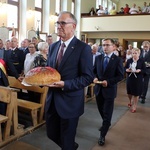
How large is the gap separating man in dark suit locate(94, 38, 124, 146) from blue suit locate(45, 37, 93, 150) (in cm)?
92

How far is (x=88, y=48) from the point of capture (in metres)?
1.84

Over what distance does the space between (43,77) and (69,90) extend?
0.24m

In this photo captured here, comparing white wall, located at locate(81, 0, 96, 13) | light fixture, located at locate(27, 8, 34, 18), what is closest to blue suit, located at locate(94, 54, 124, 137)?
light fixture, located at locate(27, 8, 34, 18)

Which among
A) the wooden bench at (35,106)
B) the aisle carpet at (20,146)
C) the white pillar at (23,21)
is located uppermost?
the white pillar at (23,21)

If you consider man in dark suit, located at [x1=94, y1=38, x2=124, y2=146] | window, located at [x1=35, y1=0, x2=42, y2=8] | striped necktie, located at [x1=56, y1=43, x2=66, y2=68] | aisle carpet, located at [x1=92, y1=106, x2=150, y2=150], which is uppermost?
window, located at [x1=35, y1=0, x2=42, y2=8]

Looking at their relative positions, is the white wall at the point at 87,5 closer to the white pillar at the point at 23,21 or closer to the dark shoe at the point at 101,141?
the white pillar at the point at 23,21

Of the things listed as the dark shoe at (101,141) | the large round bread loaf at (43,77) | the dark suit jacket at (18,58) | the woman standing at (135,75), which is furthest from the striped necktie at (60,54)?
the dark suit jacket at (18,58)

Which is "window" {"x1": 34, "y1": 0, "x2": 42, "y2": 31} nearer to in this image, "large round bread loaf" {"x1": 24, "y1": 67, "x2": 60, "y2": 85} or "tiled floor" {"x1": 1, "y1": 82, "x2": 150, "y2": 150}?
"tiled floor" {"x1": 1, "y1": 82, "x2": 150, "y2": 150}

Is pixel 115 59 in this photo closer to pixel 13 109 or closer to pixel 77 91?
pixel 77 91

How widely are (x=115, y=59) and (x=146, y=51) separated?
300 cm

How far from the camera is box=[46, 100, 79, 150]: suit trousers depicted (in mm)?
1940

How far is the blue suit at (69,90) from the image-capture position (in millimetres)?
1807

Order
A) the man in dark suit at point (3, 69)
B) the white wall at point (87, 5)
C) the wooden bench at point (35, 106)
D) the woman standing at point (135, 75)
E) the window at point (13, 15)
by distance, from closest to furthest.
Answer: the man in dark suit at point (3, 69)
the wooden bench at point (35, 106)
the woman standing at point (135, 75)
the window at point (13, 15)
the white wall at point (87, 5)

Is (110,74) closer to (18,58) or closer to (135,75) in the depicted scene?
(135,75)
